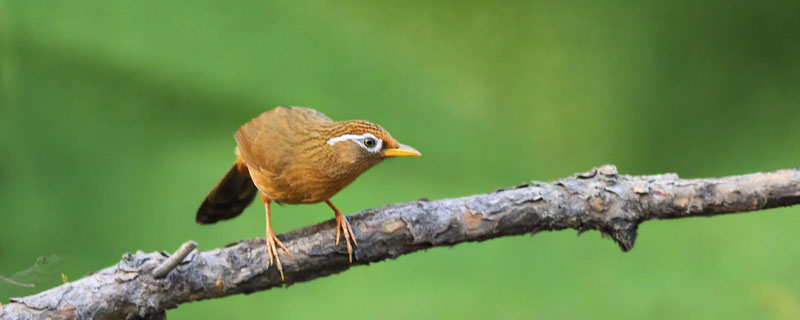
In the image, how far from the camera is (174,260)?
2.24 metres

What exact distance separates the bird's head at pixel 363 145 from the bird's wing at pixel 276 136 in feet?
0.57

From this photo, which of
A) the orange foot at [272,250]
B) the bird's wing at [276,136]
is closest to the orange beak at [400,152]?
the bird's wing at [276,136]

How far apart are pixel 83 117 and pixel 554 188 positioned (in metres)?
2.50

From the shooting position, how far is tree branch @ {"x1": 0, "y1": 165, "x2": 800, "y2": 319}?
7.64 ft

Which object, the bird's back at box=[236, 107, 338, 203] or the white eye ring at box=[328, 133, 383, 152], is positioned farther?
the bird's back at box=[236, 107, 338, 203]

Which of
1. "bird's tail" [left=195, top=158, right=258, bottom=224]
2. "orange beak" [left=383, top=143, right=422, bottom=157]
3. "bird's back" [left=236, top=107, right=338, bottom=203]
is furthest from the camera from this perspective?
"bird's tail" [left=195, top=158, right=258, bottom=224]

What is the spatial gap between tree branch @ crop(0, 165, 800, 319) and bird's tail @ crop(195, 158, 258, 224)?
435 millimetres

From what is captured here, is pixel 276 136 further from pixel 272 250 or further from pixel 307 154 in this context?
pixel 272 250

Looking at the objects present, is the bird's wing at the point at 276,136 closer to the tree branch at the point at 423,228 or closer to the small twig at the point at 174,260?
the tree branch at the point at 423,228

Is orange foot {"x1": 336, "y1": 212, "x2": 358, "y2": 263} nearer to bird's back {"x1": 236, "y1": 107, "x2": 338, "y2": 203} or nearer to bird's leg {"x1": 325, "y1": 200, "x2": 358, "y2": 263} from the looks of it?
bird's leg {"x1": 325, "y1": 200, "x2": 358, "y2": 263}

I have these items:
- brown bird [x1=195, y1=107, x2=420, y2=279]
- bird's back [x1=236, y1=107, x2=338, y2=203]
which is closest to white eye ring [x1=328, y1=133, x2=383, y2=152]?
brown bird [x1=195, y1=107, x2=420, y2=279]

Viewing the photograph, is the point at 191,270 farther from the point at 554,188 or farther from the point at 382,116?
the point at 382,116

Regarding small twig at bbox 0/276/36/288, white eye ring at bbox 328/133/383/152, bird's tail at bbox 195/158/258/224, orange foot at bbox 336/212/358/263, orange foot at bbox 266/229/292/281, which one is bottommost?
small twig at bbox 0/276/36/288

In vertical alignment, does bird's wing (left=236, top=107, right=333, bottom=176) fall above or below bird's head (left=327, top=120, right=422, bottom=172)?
above
